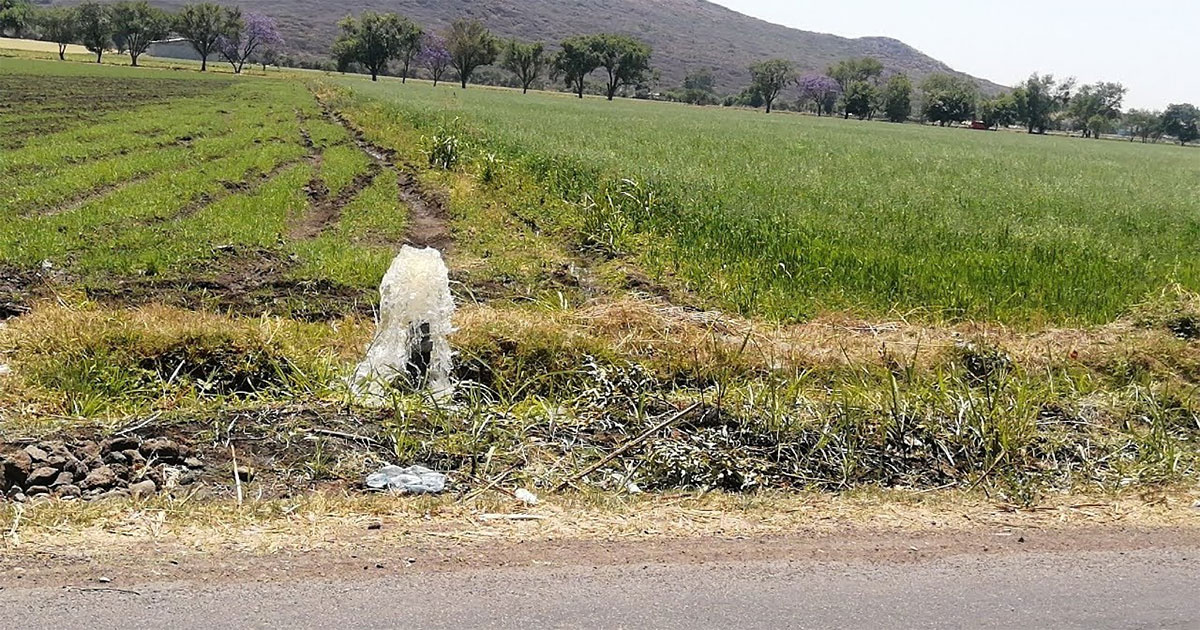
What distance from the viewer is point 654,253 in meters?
10.2

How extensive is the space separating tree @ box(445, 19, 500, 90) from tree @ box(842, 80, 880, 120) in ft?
169

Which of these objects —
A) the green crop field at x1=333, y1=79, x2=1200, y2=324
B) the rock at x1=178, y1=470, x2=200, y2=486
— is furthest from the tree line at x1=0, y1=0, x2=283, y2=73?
the rock at x1=178, y1=470, x2=200, y2=486

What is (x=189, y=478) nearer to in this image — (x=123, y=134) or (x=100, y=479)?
(x=100, y=479)

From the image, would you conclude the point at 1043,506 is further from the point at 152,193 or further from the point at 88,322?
the point at 152,193

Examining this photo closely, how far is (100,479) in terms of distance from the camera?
4207mm

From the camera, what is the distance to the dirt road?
10.1 ft

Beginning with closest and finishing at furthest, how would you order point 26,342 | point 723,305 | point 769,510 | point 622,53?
point 769,510 → point 26,342 → point 723,305 → point 622,53

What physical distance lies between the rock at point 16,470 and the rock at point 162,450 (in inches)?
19.7

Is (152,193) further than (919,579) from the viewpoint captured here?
Yes

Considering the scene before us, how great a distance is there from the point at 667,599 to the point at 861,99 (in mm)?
134272

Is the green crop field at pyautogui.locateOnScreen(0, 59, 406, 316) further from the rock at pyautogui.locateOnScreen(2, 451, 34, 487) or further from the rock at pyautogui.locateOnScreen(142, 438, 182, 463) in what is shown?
the rock at pyautogui.locateOnScreen(2, 451, 34, 487)

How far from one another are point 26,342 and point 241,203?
7.36m

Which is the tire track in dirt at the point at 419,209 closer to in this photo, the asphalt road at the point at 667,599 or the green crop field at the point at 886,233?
the green crop field at the point at 886,233

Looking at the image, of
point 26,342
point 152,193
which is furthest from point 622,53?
point 26,342
